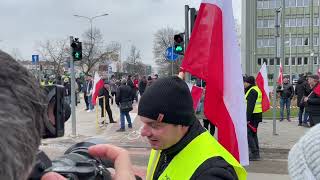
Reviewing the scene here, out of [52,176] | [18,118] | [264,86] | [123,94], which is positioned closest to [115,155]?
[52,176]

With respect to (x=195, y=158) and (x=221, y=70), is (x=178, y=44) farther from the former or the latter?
(x=195, y=158)

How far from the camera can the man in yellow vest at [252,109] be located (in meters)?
10.2

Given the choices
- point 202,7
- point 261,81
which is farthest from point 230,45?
point 261,81

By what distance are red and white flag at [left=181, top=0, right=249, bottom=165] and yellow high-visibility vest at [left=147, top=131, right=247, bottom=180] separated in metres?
1.65

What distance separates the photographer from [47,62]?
61.1 metres

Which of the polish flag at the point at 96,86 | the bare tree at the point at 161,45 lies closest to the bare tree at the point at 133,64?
the bare tree at the point at 161,45

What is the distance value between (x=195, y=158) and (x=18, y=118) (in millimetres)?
1674

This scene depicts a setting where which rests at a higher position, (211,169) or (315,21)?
(315,21)

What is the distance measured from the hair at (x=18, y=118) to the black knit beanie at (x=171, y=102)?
1680 mm

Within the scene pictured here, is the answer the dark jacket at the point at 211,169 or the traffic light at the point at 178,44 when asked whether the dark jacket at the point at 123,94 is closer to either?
the traffic light at the point at 178,44

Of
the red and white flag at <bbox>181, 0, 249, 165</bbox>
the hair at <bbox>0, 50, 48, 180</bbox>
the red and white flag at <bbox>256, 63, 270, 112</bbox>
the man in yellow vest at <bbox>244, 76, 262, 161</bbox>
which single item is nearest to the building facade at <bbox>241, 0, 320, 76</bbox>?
the red and white flag at <bbox>256, 63, 270, 112</bbox>

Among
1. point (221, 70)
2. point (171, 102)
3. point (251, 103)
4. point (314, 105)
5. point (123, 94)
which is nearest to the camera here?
point (171, 102)

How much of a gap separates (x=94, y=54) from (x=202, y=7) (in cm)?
6796

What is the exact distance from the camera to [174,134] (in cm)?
271
